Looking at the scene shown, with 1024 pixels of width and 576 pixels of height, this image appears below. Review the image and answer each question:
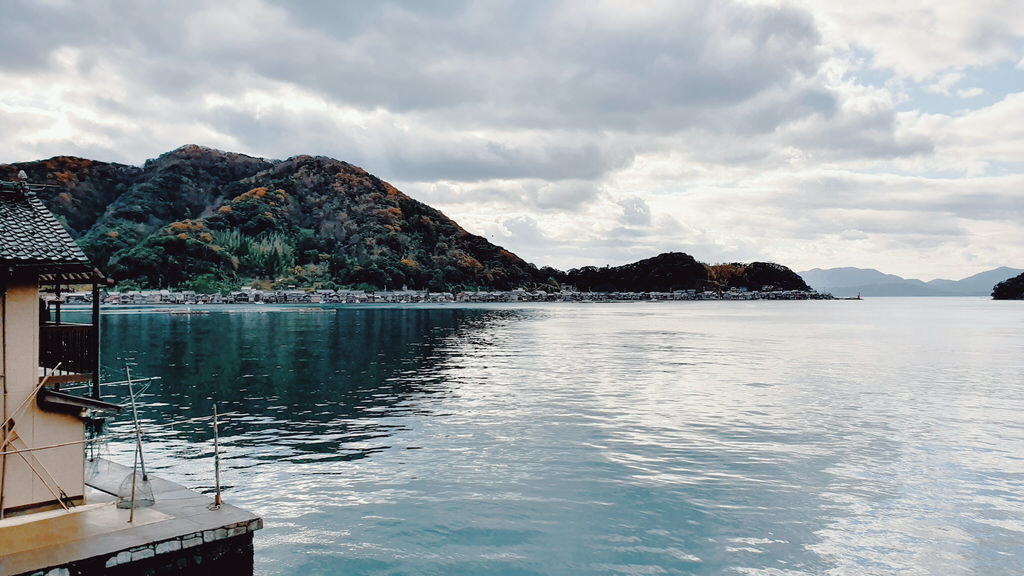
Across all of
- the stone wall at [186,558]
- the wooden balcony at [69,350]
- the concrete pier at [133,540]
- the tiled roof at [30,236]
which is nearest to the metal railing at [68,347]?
the wooden balcony at [69,350]

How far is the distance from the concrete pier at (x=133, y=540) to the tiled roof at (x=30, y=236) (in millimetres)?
6719

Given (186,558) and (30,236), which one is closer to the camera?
(186,558)

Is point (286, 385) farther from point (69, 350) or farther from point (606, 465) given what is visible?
point (69, 350)

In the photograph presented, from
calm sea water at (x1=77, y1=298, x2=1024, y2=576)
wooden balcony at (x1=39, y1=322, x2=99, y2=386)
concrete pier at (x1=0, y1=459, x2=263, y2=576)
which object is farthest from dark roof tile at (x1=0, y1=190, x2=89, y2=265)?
calm sea water at (x1=77, y1=298, x2=1024, y2=576)

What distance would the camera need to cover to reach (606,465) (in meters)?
31.9

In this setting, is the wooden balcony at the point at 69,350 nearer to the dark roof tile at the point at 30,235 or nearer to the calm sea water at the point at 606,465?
the dark roof tile at the point at 30,235

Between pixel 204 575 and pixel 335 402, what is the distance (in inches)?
1304

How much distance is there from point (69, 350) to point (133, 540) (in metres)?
7.18

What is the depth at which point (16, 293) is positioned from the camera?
1795 cm

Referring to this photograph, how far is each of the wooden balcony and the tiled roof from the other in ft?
7.80

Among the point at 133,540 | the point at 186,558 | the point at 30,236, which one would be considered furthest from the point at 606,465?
the point at 30,236

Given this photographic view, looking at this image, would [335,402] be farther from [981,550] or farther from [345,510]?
[981,550]

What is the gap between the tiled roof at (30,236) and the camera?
17.5 meters

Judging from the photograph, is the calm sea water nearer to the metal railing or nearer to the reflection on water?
the reflection on water
